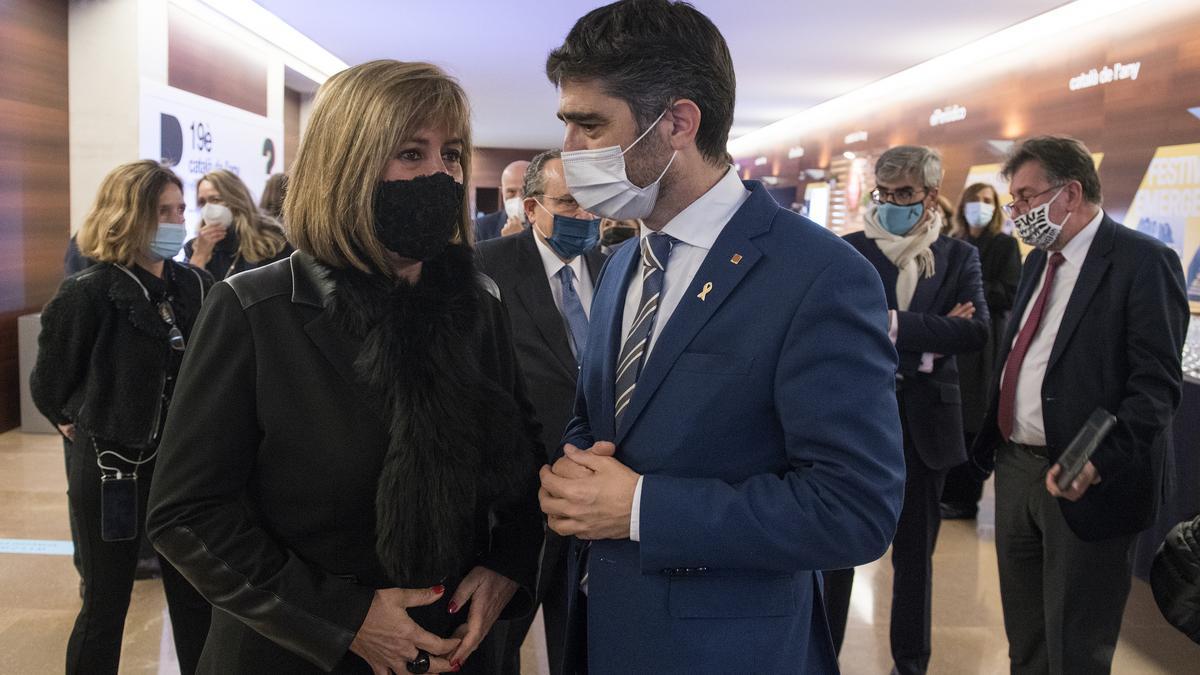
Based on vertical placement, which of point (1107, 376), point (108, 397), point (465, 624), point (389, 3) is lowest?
point (465, 624)

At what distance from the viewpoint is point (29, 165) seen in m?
7.68

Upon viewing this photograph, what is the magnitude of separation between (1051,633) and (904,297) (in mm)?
1282

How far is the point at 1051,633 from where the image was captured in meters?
2.93

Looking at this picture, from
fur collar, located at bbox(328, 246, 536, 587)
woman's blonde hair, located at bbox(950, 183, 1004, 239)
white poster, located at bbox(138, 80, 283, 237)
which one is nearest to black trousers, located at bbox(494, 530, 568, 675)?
fur collar, located at bbox(328, 246, 536, 587)

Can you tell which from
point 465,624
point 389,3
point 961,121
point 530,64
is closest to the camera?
point 465,624

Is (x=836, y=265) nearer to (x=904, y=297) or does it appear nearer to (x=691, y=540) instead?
(x=691, y=540)

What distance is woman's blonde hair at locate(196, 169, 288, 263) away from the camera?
5.13 meters

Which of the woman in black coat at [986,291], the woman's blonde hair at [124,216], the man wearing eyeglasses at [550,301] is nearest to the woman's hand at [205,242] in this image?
the woman's blonde hair at [124,216]

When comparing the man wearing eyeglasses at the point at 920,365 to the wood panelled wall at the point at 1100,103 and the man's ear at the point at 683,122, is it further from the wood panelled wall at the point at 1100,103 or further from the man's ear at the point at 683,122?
the wood panelled wall at the point at 1100,103

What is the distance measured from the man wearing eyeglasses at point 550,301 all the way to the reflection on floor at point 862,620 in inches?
34.6

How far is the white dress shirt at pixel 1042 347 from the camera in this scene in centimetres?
301

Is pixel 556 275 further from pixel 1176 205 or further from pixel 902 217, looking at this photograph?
pixel 1176 205

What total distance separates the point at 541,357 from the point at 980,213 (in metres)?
4.55

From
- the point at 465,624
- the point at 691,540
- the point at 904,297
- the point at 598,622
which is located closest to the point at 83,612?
the point at 465,624
